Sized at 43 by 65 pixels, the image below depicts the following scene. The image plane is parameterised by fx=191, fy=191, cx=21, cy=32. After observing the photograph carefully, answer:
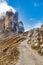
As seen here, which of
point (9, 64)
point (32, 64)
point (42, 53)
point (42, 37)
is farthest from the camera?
point (42, 37)

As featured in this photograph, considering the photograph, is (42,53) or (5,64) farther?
(42,53)

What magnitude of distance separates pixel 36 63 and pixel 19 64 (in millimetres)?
3649

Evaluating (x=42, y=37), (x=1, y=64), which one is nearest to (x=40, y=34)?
(x=42, y=37)

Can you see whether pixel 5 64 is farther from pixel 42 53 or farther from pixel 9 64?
pixel 42 53

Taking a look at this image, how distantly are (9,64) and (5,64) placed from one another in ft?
4.48

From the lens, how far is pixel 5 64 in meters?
44.0

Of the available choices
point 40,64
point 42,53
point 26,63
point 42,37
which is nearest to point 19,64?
point 26,63

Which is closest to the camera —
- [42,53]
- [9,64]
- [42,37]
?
[9,64]

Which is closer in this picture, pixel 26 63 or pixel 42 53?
pixel 26 63

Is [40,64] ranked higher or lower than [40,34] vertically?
lower

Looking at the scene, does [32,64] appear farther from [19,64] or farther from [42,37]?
[42,37]

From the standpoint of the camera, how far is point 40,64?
39812 millimetres

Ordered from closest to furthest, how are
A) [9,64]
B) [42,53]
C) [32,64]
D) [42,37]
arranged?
[32,64] → [9,64] → [42,53] → [42,37]

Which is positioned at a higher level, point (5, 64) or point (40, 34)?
point (40, 34)
